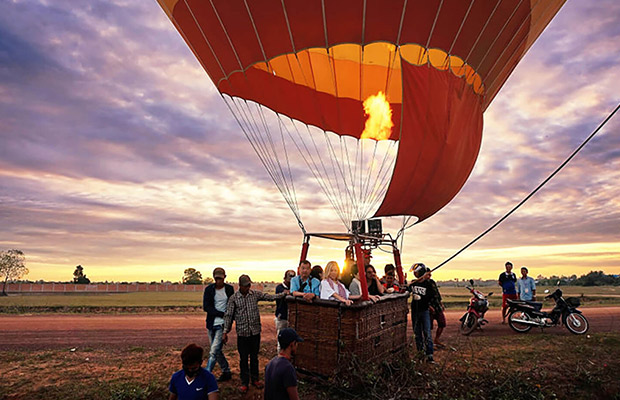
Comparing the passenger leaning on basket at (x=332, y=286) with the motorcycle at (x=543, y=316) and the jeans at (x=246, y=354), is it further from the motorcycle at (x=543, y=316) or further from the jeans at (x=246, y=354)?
the motorcycle at (x=543, y=316)

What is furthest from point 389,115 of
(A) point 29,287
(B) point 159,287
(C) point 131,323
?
(A) point 29,287

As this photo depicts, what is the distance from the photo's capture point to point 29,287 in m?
41.4

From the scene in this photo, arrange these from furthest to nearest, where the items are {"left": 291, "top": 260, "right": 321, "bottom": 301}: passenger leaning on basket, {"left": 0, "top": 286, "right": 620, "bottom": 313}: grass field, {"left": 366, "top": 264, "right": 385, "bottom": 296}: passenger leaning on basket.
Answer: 1. {"left": 0, "top": 286, "right": 620, "bottom": 313}: grass field
2. {"left": 366, "top": 264, "right": 385, "bottom": 296}: passenger leaning on basket
3. {"left": 291, "top": 260, "right": 321, "bottom": 301}: passenger leaning on basket

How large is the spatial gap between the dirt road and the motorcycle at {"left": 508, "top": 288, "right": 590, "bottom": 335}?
338 mm

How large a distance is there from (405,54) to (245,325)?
291 inches

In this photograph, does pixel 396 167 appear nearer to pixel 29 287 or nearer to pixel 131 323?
pixel 131 323

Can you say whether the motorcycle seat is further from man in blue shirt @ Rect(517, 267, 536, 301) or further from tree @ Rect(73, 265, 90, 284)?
tree @ Rect(73, 265, 90, 284)

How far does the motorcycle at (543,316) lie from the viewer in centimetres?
1115

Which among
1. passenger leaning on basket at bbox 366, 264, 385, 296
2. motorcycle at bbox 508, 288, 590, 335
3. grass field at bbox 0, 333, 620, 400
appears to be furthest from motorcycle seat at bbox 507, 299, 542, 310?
passenger leaning on basket at bbox 366, 264, 385, 296

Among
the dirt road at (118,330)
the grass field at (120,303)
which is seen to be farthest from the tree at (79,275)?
the dirt road at (118,330)

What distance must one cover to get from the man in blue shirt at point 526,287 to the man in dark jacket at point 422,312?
6099 mm

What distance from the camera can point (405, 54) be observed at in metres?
9.48

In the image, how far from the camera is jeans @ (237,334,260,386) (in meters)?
6.12

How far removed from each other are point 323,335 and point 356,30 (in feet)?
20.2
